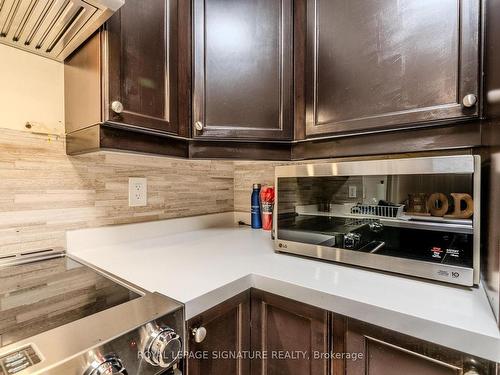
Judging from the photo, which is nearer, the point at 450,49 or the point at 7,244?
the point at 450,49

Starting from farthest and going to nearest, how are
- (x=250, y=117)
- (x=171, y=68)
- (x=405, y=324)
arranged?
(x=250, y=117), (x=171, y=68), (x=405, y=324)

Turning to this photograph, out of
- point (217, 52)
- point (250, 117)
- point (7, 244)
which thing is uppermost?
point (217, 52)

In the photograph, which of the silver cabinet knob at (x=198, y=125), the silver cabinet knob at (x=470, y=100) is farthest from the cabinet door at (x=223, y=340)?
the silver cabinet knob at (x=470, y=100)

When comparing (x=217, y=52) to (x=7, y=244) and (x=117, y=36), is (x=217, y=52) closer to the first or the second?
(x=117, y=36)

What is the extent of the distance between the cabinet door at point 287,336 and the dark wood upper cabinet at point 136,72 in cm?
68

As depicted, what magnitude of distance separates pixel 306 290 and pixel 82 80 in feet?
3.17

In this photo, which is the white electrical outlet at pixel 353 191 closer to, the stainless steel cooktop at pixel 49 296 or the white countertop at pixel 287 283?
the white countertop at pixel 287 283

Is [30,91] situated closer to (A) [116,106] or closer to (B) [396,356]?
(A) [116,106]

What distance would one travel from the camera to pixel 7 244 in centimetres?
88

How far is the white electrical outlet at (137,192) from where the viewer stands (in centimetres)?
118

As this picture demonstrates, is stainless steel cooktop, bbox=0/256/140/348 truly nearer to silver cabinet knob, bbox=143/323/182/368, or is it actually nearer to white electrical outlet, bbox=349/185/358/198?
silver cabinet knob, bbox=143/323/182/368

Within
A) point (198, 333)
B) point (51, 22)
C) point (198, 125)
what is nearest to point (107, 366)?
point (198, 333)

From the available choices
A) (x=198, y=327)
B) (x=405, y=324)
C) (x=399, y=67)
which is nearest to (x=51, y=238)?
(x=198, y=327)

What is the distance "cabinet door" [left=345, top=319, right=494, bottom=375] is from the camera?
52 cm
